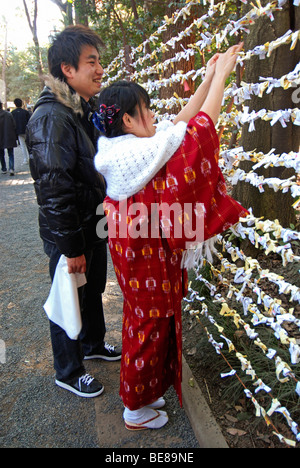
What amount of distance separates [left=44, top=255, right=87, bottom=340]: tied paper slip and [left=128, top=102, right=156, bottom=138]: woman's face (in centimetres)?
83

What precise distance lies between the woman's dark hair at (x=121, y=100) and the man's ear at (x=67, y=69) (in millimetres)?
533

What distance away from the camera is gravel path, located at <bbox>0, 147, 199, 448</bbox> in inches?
79.6

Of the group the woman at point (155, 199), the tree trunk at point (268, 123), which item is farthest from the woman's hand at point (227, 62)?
the tree trunk at point (268, 123)

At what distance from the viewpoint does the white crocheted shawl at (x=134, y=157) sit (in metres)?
1.46

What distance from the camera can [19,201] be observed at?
7.54 meters

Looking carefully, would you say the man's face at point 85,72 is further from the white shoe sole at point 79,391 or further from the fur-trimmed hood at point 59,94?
the white shoe sole at point 79,391

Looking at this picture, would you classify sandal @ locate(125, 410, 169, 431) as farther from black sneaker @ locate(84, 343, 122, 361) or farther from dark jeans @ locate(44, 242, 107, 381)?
black sneaker @ locate(84, 343, 122, 361)

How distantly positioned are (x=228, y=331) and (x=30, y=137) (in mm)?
1745

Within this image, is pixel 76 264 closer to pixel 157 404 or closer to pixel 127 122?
pixel 127 122

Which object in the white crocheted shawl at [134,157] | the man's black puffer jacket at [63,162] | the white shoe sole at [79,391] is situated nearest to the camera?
the white crocheted shawl at [134,157]

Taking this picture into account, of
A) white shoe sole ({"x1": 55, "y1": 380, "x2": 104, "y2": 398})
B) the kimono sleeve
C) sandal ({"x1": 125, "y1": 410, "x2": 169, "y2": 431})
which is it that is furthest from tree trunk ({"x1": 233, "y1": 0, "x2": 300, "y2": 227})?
white shoe sole ({"x1": 55, "y1": 380, "x2": 104, "y2": 398})
